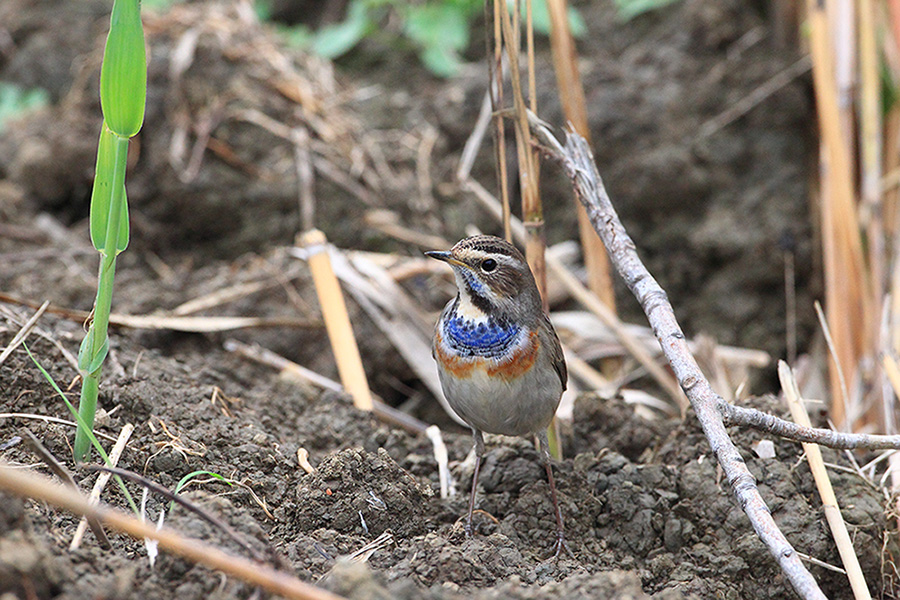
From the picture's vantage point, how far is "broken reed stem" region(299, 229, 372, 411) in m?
4.18

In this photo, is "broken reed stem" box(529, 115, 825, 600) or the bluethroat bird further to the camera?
the bluethroat bird

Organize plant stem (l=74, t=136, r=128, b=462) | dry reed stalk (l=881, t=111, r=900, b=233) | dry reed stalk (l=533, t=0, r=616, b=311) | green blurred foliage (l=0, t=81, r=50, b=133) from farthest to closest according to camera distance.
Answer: green blurred foliage (l=0, t=81, r=50, b=133), dry reed stalk (l=881, t=111, r=900, b=233), dry reed stalk (l=533, t=0, r=616, b=311), plant stem (l=74, t=136, r=128, b=462)

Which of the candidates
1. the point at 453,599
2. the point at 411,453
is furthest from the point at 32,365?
the point at 453,599

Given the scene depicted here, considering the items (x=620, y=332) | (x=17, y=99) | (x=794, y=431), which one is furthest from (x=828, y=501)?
(x=17, y=99)

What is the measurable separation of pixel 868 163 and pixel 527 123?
2382 millimetres

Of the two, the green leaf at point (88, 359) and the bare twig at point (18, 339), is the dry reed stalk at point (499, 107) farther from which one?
the bare twig at point (18, 339)

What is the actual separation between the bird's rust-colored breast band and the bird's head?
14 centimetres

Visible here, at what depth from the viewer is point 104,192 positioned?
2.61m

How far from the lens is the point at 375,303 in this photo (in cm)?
486

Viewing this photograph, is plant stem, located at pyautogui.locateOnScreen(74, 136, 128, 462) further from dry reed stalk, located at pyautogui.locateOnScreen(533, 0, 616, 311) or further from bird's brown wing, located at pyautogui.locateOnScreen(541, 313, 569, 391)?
dry reed stalk, located at pyautogui.locateOnScreen(533, 0, 616, 311)

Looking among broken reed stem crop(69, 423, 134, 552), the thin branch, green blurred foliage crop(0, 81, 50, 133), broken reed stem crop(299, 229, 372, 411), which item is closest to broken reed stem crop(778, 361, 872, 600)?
the thin branch

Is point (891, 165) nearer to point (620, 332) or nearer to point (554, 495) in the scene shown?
point (620, 332)

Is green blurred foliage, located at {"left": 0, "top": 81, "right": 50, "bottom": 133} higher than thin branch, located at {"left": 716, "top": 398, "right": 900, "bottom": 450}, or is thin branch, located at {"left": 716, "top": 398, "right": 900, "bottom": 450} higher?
green blurred foliage, located at {"left": 0, "top": 81, "right": 50, "bottom": 133}

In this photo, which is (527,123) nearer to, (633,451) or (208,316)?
(633,451)
